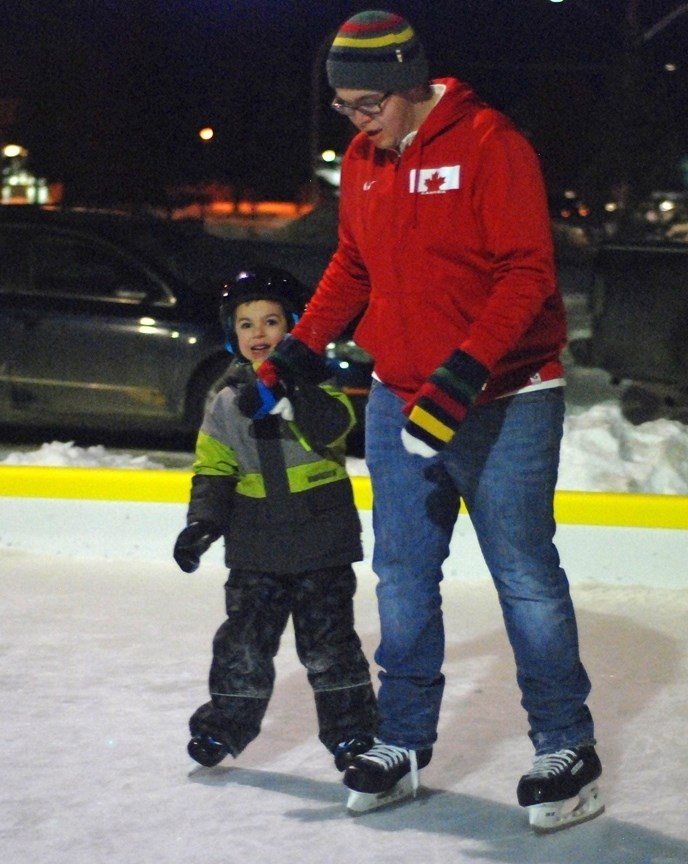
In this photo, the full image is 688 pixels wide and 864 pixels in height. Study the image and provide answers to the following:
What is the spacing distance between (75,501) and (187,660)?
4.55 ft

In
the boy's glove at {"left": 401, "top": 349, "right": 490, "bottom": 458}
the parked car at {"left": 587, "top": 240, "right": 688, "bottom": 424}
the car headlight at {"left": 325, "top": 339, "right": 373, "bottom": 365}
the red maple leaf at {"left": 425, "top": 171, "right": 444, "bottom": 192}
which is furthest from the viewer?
the parked car at {"left": 587, "top": 240, "right": 688, "bottom": 424}

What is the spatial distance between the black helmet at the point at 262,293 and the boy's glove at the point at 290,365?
0.15m

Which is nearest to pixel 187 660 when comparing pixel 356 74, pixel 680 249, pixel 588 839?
pixel 588 839

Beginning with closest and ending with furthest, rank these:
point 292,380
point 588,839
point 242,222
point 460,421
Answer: point 460,421
point 588,839
point 292,380
point 242,222

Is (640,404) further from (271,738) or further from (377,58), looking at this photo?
(377,58)

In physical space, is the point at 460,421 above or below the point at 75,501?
above

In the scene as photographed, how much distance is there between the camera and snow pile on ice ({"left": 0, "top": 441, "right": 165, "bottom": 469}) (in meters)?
5.80

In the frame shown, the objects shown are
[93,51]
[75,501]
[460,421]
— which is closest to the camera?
[460,421]

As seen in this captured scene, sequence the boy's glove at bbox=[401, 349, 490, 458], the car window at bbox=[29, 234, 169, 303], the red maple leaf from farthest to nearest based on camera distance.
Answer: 1. the car window at bbox=[29, 234, 169, 303]
2. the red maple leaf
3. the boy's glove at bbox=[401, 349, 490, 458]

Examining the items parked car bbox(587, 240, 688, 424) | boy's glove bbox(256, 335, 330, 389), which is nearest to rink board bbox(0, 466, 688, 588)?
boy's glove bbox(256, 335, 330, 389)

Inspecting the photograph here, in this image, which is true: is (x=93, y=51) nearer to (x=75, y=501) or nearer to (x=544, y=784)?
(x=75, y=501)

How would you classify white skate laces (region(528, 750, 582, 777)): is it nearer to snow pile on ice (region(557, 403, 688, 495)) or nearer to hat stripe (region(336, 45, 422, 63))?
hat stripe (region(336, 45, 422, 63))

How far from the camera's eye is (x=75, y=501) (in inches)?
211

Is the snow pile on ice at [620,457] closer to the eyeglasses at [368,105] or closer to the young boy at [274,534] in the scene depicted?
the young boy at [274,534]
